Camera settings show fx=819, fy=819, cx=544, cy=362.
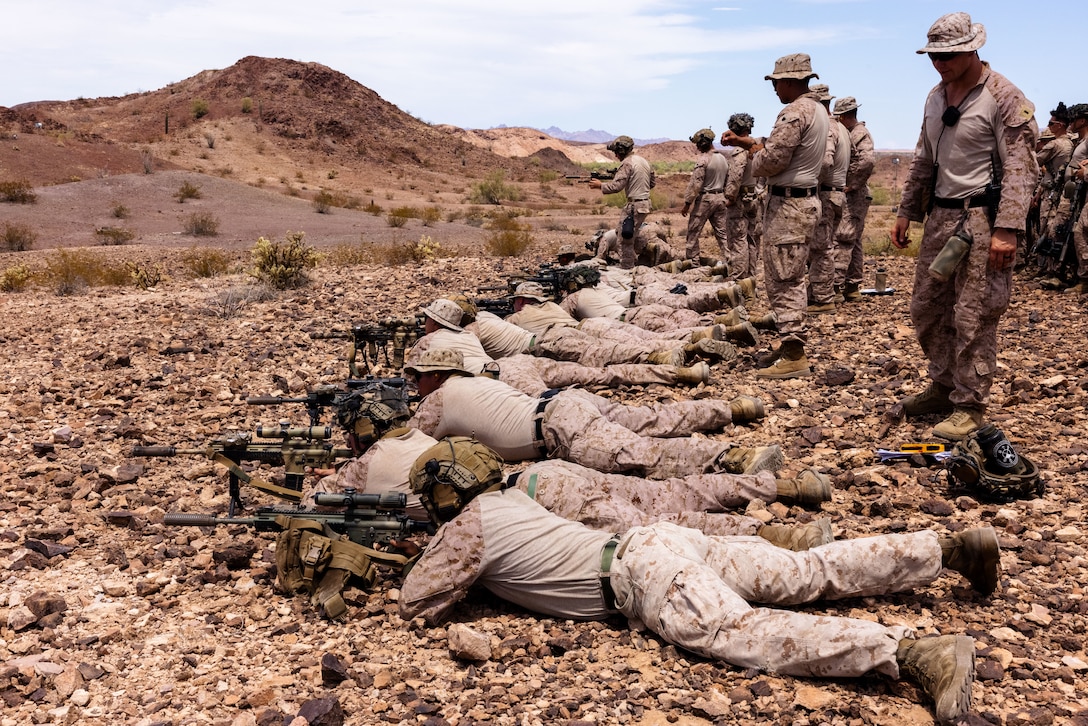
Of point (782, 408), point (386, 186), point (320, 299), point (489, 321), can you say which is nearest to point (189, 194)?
point (386, 186)

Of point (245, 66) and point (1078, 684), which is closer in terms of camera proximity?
point (1078, 684)

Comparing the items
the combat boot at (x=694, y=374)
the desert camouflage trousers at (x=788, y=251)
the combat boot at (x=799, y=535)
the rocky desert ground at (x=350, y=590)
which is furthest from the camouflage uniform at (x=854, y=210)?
the combat boot at (x=799, y=535)

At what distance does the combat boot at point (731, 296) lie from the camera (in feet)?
32.5

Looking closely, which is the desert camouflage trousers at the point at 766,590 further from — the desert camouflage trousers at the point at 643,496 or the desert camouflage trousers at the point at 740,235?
the desert camouflage trousers at the point at 740,235

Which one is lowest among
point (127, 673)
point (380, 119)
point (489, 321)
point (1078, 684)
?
point (127, 673)

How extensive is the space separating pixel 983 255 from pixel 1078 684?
2740 millimetres

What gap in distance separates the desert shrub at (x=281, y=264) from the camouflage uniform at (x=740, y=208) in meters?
6.40

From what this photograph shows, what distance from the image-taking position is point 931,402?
573cm

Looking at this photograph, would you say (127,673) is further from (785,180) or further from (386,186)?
(386,186)

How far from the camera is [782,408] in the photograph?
21.4ft

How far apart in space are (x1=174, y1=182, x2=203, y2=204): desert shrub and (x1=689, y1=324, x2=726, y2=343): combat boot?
24.5 m

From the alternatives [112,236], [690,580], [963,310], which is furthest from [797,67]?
[112,236]

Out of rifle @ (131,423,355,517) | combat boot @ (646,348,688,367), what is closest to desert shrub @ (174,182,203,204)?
combat boot @ (646,348,688,367)

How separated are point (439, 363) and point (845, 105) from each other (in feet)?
24.4
